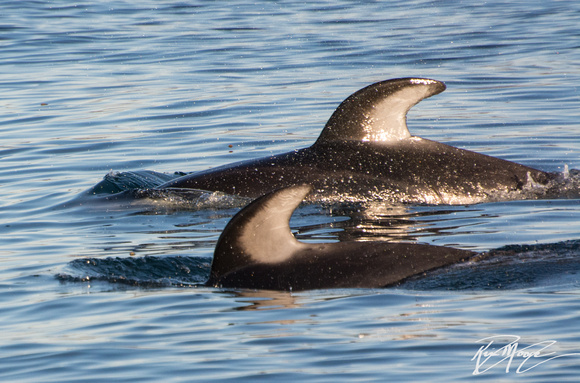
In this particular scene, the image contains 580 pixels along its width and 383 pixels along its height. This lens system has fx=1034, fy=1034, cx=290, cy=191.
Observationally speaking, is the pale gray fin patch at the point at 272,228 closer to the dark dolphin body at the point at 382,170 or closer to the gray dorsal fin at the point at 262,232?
the gray dorsal fin at the point at 262,232

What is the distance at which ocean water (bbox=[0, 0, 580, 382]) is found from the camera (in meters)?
6.00

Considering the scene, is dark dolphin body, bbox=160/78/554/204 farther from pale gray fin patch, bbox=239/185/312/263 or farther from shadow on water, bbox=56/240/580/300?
pale gray fin patch, bbox=239/185/312/263

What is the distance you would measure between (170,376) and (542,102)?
43.6ft

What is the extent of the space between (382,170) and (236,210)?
1.57 m

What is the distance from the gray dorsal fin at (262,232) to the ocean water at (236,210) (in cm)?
25

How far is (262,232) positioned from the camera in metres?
6.77
